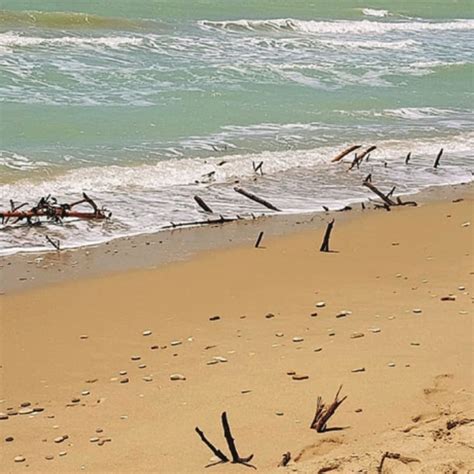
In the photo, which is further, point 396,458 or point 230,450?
point 230,450

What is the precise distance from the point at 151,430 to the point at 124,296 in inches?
91.7

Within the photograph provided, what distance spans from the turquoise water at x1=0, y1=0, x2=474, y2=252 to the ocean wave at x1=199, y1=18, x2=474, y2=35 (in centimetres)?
17

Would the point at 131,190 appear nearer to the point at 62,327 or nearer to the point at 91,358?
the point at 62,327

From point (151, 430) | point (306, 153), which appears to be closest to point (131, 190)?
point (306, 153)

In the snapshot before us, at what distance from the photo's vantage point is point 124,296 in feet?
21.5

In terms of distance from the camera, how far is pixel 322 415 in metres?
4.18

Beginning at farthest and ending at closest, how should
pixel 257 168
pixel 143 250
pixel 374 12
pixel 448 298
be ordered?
pixel 374 12, pixel 257 168, pixel 143 250, pixel 448 298

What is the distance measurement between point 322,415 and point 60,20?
2281 centimetres

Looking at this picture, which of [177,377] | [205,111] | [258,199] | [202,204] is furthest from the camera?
[205,111]

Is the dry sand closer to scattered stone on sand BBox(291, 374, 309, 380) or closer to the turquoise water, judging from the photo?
scattered stone on sand BBox(291, 374, 309, 380)

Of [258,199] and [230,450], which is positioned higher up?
[230,450]

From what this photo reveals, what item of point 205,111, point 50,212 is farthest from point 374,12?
point 50,212

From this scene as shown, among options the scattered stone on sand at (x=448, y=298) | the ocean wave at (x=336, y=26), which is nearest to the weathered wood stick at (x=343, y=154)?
the scattered stone on sand at (x=448, y=298)

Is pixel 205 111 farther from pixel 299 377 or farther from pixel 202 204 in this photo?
pixel 299 377
